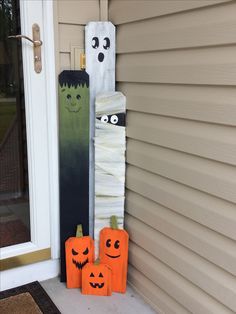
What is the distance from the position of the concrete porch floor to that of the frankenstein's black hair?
43.7 inches

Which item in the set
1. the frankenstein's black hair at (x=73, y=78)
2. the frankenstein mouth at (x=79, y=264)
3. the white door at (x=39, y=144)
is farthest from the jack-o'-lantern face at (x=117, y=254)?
the frankenstein's black hair at (x=73, y=78)

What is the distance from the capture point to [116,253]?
2.04 m

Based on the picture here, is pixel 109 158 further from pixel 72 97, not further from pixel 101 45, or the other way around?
pixel 101 45

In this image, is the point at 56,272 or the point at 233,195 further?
the point at 56,272

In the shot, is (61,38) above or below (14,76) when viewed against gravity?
above

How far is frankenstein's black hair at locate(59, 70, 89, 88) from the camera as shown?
1964mm

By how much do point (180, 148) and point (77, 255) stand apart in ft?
2.78

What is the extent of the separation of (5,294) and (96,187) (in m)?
0.74

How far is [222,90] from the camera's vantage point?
56.5 inches

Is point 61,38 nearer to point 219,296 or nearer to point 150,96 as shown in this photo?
point 150,96

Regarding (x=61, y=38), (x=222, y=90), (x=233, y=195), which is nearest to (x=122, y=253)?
(x=233, y=195)

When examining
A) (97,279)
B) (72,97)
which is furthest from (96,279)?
(72,97)

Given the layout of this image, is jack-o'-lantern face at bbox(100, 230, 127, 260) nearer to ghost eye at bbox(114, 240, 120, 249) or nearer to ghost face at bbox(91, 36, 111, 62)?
ghost eye at bbox(114, 240, 120, 249)

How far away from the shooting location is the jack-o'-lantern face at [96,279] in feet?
6.59
